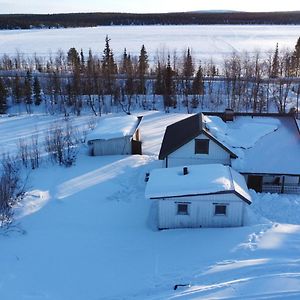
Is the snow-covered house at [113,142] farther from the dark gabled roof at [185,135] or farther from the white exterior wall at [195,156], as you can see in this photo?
the white exterior wall at [195,156]

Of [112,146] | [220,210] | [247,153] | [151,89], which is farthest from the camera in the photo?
[151,89]

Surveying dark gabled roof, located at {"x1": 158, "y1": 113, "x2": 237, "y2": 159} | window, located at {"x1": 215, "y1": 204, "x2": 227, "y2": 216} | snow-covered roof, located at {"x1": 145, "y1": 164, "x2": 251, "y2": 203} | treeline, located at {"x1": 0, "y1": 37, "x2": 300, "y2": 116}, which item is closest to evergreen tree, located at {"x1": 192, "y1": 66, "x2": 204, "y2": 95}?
treeline, located at {"x1": 0, "y1": 37, "x2": 300, "y2": 116}

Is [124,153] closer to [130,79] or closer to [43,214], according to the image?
[43,214]

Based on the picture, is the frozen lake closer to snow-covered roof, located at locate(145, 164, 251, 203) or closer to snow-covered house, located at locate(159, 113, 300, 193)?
snow-covered house, located at locate(159, 113, 300, 193)

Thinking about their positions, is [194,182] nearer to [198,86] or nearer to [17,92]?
[198,86]

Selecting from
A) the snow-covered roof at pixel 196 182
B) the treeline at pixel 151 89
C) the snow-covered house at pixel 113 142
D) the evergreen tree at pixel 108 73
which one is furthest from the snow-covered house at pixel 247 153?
the evergreen tree at pixel 108 73

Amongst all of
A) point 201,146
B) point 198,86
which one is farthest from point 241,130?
point 198,86

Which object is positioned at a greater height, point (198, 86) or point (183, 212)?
point (198, 86)
